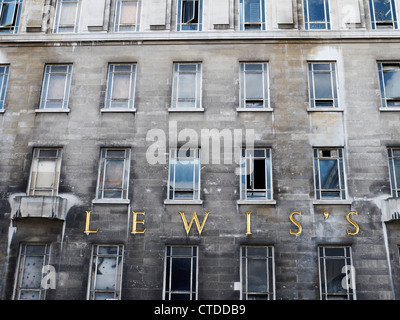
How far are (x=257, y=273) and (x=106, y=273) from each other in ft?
18.1

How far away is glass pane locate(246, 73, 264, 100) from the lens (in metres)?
19.0

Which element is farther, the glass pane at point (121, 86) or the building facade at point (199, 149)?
the glass pane at point (121, 86)

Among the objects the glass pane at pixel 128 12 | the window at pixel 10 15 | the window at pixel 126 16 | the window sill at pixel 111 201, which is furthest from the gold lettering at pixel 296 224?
the window at pixel 10 15

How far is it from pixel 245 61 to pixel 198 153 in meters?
4.46

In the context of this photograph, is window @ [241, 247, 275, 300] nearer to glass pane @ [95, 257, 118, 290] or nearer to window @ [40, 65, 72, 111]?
glass pane @ [95, 257, 118, 290]

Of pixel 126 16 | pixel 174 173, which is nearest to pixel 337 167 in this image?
pixel 174 173

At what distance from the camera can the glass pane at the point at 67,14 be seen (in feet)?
67.5

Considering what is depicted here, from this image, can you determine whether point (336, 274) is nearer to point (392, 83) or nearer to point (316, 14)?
point (392, 83)

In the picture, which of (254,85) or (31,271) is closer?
(31,271)

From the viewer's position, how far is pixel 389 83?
62.2ft

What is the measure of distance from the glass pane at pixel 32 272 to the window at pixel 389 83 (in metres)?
14.7

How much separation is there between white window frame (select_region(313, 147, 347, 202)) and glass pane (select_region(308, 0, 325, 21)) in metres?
5.98

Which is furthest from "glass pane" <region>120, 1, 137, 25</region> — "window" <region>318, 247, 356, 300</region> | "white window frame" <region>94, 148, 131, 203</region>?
"window" <region>318, 247, 356, 300</region>

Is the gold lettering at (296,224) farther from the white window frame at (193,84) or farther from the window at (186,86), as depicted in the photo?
the window at (186,86)
